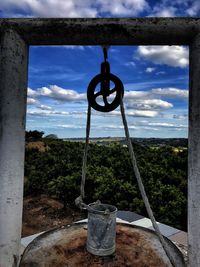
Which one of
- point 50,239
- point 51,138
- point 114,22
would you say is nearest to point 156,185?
point 50,239

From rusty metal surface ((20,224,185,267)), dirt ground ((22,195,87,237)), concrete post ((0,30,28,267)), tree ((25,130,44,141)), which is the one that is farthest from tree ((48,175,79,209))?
tree ((25,130,44,141))

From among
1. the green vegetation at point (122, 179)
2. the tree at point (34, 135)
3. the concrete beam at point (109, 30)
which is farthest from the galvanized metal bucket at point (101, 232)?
the tree at point (34, 135)

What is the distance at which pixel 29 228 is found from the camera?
7578 mm

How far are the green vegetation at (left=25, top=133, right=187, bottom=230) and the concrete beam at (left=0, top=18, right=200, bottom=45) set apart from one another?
16.7 ft

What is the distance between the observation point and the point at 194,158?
1.75m

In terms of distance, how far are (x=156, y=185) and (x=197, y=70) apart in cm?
588

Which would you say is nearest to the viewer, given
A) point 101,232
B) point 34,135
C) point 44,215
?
point 101,232

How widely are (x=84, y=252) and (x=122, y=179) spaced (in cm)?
632

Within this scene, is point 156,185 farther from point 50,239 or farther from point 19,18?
point 19,18

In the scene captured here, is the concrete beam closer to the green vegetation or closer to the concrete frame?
the concrete frame

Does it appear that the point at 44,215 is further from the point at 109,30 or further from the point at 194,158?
the point at 109,30

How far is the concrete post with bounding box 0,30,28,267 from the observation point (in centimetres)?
180

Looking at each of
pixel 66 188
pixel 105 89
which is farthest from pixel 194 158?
pixel 66 188

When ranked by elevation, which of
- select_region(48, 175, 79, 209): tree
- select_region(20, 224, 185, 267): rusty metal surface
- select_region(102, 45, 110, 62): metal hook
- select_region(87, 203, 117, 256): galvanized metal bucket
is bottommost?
select_region(48, 175, 79, 209): tree
